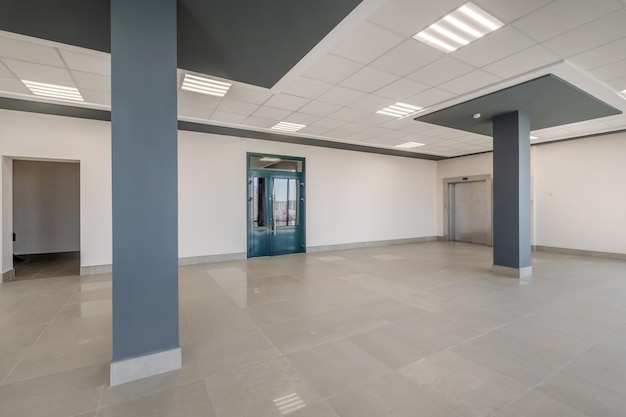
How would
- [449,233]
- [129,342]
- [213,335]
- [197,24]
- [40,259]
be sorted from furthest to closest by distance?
[449,233] < [40,259] < [213,335] < [197,24] < [129,342]

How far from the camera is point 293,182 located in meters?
8.82

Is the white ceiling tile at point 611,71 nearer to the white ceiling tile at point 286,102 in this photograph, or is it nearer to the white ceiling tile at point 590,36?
the white ceiling tile at point 590,36

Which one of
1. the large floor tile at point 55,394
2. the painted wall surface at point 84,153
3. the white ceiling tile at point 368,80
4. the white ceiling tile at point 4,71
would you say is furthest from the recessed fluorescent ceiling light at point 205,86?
the large floor tile at point 55,394

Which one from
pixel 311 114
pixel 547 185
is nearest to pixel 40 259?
pixel 311 114

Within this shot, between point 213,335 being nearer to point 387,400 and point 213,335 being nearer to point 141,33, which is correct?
point 387,400

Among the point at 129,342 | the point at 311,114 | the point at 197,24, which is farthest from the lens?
the point at 311,114

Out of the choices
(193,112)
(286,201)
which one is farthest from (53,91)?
(286,201)

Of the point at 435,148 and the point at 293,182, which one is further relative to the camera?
the point at 435,148

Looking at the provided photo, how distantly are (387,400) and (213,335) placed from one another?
2.06 meters

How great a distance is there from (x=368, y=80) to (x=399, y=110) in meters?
1.75

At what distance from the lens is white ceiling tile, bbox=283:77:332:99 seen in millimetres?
4520

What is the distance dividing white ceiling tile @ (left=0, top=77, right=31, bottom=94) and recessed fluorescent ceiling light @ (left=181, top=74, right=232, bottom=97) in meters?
2.49

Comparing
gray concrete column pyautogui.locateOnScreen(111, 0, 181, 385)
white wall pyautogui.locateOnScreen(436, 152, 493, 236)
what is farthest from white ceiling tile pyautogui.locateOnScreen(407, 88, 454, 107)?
white wall pyautogui.locateOnScreen(436, 152, 493, 236)

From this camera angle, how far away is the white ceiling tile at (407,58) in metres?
3.55
